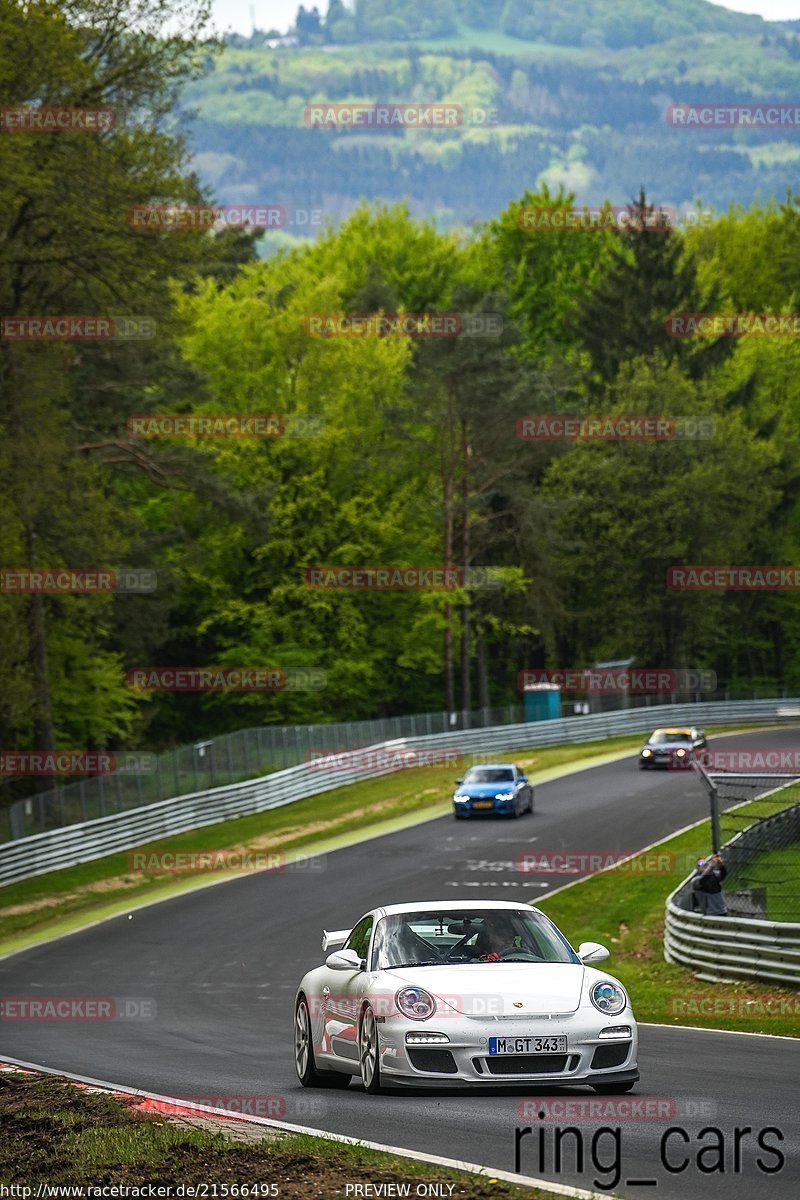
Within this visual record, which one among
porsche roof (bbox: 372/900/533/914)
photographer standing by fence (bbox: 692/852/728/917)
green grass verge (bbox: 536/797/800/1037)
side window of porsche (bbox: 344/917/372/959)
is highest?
porsche roof (bbox: 372/900/533/914)

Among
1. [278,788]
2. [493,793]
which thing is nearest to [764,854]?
[493,793]

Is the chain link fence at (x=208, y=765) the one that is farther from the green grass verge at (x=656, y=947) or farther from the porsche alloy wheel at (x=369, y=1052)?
the porsche alloy wheel at (x=369, y=1052)

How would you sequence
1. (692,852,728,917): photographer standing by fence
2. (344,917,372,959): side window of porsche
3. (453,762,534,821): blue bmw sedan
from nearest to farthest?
(344,917,372,959): side window of porsche, (692,852,728,917): photographer standing by fence, (453,762,534,821): blue bmw sedan

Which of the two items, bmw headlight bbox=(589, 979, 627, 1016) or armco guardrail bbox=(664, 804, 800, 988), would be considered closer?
bmw headlight bbox=(589, 979, 627, 1016)

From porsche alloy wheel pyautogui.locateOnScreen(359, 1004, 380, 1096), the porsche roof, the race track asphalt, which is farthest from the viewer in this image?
the porsche roof

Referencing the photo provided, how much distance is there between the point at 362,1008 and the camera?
443 inches

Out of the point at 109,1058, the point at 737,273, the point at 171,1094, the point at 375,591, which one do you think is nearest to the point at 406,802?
the point at 375,591

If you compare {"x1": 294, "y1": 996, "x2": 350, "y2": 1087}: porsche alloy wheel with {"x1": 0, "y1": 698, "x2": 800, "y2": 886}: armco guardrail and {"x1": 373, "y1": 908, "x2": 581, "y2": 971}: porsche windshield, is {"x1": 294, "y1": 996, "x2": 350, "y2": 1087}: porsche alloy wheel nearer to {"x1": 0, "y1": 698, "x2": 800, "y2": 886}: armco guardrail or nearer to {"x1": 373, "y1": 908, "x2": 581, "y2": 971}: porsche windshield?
{"x1": 373, "y1": 908, "x2": 581, "y2": 971}: porsche windshield

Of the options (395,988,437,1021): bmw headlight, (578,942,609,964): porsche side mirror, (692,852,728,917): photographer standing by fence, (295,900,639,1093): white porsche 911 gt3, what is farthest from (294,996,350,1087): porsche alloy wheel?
(692,852,728,917): photographer standing by fence

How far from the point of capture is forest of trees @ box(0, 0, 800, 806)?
3838 centimetres

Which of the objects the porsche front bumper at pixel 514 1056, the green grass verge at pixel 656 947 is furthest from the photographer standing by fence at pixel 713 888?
the porsche front bumper at pixel 514 1056

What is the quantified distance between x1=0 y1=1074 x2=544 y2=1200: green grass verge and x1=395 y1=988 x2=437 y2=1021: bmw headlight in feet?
4.41

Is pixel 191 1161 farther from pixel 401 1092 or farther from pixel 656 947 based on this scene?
pixel 656 947

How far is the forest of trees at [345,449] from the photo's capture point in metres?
38.4
